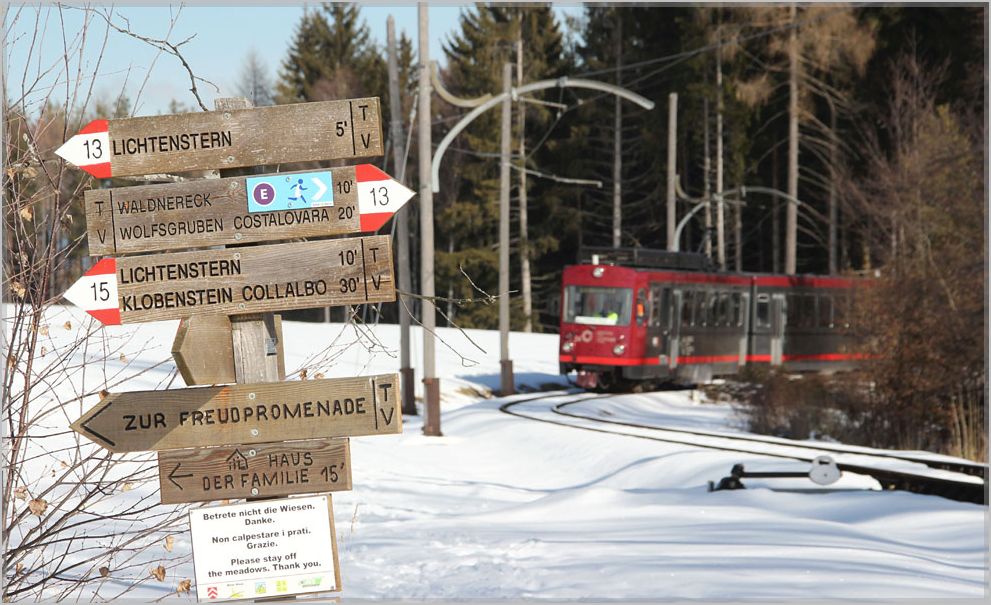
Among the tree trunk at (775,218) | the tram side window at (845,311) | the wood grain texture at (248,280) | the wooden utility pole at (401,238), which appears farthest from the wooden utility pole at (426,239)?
the tree trunk at (775,218)

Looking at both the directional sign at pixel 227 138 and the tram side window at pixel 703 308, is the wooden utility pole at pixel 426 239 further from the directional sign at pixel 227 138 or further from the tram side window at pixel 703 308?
the directional sign at pixel 227 138

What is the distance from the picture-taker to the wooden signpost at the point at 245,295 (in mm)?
5500

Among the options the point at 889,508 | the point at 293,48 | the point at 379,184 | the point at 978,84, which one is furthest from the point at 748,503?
the point at 293,48

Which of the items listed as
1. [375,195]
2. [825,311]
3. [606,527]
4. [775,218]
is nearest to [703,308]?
[825,311]

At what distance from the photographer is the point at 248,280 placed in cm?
562

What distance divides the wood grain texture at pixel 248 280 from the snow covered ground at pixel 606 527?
0.28 metres

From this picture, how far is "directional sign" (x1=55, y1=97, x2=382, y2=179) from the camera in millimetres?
5695

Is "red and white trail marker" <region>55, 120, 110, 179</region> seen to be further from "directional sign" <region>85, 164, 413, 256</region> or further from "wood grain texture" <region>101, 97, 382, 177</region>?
"directional sign" <region>85, 164, 413, 256</region>

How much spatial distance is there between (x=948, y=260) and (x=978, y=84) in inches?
306

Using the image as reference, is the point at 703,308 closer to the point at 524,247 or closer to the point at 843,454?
the point at 843,454

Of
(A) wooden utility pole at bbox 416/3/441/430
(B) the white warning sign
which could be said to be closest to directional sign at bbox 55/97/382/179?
(B) the white warning sign

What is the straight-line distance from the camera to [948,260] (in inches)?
838

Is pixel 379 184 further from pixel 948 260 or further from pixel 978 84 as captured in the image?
pixel 978 84

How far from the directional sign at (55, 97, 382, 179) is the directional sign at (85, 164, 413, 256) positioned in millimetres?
110
